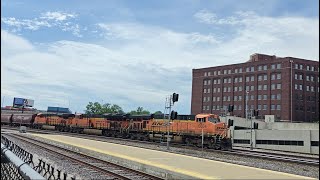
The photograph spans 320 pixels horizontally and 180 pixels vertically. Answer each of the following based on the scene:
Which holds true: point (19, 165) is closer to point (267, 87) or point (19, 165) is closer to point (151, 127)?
point (151, 127)

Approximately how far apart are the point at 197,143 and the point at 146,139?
29.1 ft

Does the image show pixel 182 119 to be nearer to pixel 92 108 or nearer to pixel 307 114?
pixel 307 114

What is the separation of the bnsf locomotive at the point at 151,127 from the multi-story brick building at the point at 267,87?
194 ft

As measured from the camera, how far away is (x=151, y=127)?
40031 millimetres

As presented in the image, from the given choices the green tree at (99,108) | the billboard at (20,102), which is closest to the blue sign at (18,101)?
the billboard at (20,102)

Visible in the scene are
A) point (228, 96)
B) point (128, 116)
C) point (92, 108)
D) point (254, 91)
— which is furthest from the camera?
point (92, 108)

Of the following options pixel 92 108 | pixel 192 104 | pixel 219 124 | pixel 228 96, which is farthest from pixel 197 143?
pixel 92 108

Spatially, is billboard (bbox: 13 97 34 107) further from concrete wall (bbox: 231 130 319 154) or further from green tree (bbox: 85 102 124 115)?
concrete wall (bbox: 231 130 319 154)

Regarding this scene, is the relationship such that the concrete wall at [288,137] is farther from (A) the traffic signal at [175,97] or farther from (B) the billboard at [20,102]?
(B) the billboard at [20,102]

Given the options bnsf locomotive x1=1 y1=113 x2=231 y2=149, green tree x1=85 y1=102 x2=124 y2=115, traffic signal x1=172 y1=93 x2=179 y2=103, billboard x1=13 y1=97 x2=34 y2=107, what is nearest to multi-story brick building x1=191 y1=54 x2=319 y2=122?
green tree x1=85 y1=102 x2=124 y2=115

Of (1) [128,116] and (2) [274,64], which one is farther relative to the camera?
(2) [274,64]

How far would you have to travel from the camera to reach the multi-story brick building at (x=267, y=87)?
105m

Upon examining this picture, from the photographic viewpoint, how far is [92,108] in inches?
6093

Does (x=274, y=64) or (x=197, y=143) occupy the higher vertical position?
(x=274, y=64)
